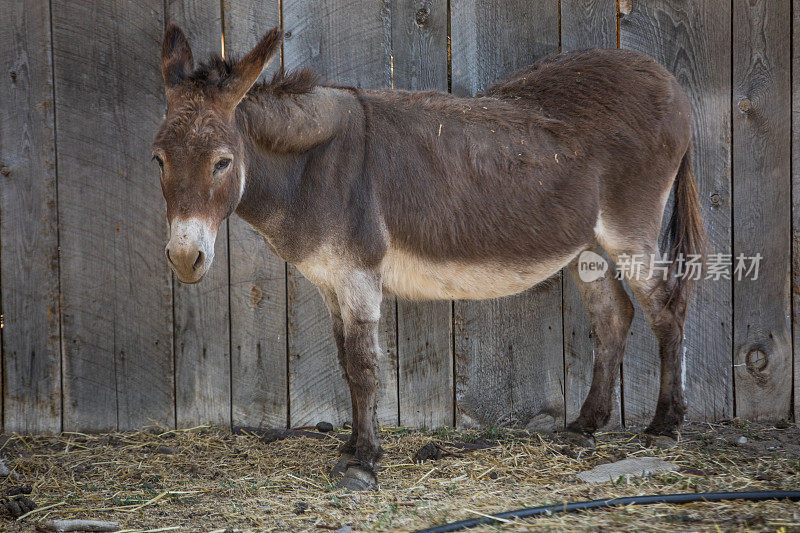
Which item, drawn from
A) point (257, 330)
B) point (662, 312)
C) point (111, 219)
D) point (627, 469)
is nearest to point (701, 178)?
point (662, 312)

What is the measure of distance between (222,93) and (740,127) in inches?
110

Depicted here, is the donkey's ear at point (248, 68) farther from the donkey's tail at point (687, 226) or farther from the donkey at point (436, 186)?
the donkey's tail at point (687, 226)

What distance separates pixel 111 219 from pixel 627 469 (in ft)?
9.44

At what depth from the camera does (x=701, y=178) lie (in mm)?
3953

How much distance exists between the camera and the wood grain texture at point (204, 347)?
3.88m

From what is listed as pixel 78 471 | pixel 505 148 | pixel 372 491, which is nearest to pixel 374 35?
pixel 505 148

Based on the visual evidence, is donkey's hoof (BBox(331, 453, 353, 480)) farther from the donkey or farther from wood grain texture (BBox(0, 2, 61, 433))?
wood grain texture (BBox(0, 2, 61, 433))

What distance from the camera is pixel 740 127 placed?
12.8ft

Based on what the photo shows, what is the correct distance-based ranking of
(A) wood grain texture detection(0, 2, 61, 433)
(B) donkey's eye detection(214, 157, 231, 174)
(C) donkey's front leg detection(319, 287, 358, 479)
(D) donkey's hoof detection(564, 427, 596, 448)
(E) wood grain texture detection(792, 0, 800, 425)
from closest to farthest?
(B) donkey's eye detection(214, 157, 231, 174) → (C) donkey's front leg detection(319, 287, 358, 479) → (D) donkey's hoof detection(564, 427, 596, 448) → (A) wood grain texture detection(0, 2, 61, 433) → (E) wood grain texture detection(792, 0, 800, 425)

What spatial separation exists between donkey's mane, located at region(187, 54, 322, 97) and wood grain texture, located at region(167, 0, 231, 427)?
3.31 feet

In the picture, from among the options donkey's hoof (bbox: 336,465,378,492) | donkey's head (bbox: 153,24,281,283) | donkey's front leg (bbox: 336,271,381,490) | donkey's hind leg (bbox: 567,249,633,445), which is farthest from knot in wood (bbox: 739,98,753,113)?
donkey's hoof (bbox: 336,465,378,492)

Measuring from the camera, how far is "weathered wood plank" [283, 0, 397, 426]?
3822 mm

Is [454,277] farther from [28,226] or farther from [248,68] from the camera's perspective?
[28,226]

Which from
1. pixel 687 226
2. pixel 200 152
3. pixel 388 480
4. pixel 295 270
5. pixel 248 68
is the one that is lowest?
pixel 388 480
